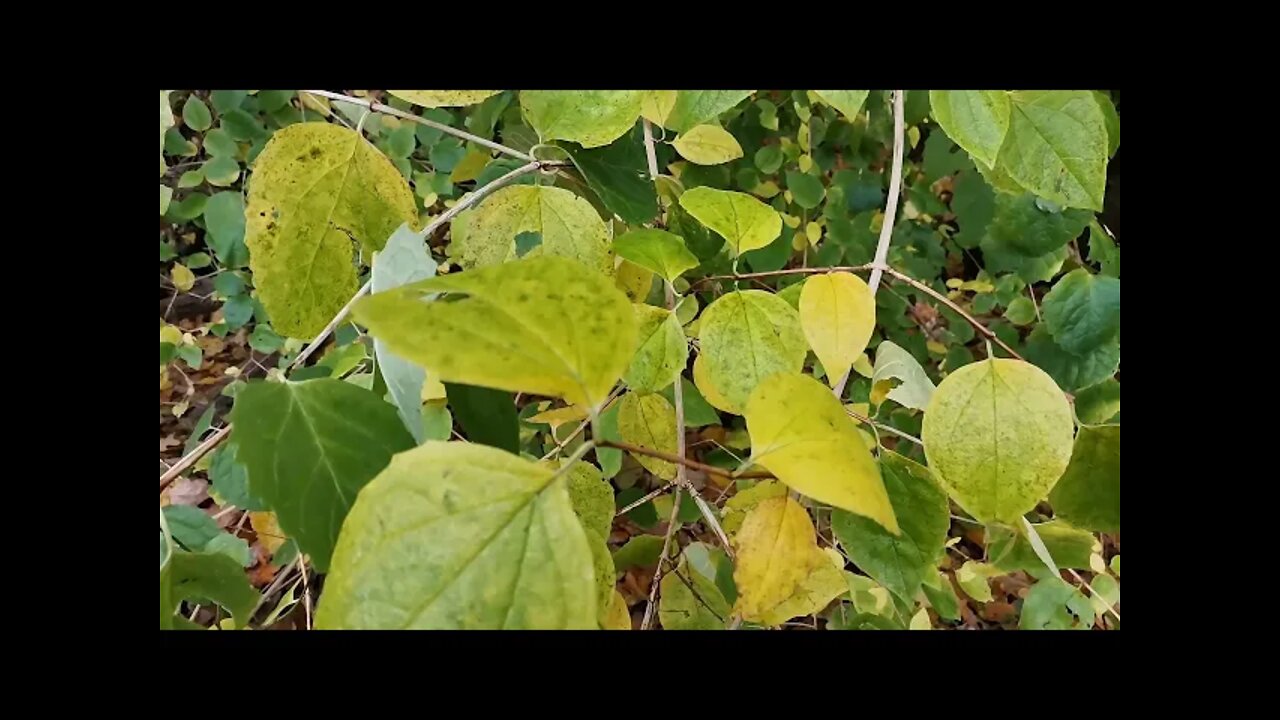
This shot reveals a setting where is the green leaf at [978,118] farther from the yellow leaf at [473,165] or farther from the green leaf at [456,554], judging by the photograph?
the yellow leaf at [473,165]

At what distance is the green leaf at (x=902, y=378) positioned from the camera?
40 centimetres

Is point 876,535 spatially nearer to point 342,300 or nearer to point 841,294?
point 841,294

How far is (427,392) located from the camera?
1.47 ft

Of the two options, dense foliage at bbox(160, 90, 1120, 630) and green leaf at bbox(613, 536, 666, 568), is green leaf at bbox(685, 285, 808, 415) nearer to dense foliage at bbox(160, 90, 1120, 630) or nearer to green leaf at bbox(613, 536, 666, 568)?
dense foliage at bbox(160, 90, 1120, 630)

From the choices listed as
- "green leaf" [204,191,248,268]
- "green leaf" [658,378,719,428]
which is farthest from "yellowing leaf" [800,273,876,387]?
"green leaf" [204,191,248,268]

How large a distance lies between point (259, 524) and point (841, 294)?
461mm

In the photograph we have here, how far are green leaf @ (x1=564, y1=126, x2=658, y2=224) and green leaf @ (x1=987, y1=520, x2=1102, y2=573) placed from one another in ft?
0.93

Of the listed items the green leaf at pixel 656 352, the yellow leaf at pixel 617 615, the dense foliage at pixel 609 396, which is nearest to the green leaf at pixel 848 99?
the dense foliage at pixel 609 396

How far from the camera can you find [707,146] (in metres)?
0.57

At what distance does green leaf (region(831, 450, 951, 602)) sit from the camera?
35cm

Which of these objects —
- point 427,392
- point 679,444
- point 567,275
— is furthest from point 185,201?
point 567,275

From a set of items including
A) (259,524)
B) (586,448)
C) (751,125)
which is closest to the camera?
(586,448)

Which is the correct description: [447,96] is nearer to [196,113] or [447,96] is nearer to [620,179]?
[620,179]

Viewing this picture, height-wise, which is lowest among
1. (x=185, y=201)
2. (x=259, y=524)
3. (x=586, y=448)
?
(x=259, y=524)
